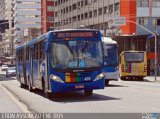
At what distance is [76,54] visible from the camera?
1947 cm

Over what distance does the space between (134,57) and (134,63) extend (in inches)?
22.6

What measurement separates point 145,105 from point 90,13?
256 feet

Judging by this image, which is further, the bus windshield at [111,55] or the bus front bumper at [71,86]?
the bus windshield at [111,55]

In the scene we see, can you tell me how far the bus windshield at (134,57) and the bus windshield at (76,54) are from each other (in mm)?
26241

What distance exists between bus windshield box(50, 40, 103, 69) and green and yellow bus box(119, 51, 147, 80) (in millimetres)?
26254

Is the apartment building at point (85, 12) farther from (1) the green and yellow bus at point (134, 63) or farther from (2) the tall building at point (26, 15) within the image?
(2) the tall building at point (26, 15)

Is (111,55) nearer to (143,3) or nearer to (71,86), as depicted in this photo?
(71,86)

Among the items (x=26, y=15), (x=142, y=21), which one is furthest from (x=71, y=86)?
(x=26, y=15)

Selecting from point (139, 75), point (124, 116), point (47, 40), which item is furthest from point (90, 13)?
point (124, 116)

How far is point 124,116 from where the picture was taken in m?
13.4

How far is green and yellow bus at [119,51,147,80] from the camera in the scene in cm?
4575

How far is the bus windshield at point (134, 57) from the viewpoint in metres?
45.8

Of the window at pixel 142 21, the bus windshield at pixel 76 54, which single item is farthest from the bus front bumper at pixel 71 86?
the window at pixel 142 21

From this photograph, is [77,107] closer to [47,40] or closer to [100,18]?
[47,40]
